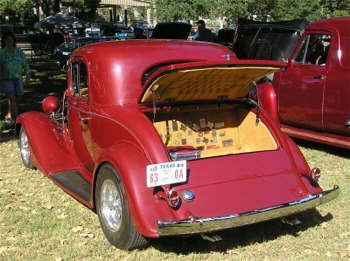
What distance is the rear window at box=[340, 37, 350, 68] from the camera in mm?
6840

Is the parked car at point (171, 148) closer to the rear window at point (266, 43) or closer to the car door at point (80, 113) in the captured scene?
the car door at point (80, 113)

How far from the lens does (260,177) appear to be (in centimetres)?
418

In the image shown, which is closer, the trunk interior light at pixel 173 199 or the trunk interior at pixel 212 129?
the trunk interior light at pixel 173 199

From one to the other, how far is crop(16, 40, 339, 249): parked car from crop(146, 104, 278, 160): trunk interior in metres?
0.01

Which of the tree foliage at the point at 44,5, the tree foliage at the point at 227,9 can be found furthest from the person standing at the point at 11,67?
the tree foliage at the point at 227,9

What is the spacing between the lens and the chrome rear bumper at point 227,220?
3.53m

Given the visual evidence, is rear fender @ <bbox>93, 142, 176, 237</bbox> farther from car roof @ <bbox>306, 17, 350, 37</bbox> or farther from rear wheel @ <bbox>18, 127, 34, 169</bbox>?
car roof @ <bbox>306, 17, 350, 37</bbox>

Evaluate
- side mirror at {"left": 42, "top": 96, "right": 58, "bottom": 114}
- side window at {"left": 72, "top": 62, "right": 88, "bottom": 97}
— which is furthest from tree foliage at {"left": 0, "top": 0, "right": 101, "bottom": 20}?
side window at {"left": 72, "top": 62, "right": 88, "bottom": 97}

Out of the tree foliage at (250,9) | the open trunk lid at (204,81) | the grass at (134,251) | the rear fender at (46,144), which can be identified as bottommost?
the tree foliage at (250,9)

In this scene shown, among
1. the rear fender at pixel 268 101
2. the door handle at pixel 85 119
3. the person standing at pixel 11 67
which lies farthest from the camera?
the person standing at pixel 11 67

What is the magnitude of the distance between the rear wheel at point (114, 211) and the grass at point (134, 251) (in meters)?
0.15

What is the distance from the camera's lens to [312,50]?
7.71 m

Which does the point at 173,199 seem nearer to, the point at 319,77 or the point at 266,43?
the point at 319,77

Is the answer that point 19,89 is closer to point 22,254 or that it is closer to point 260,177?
point 22,254
